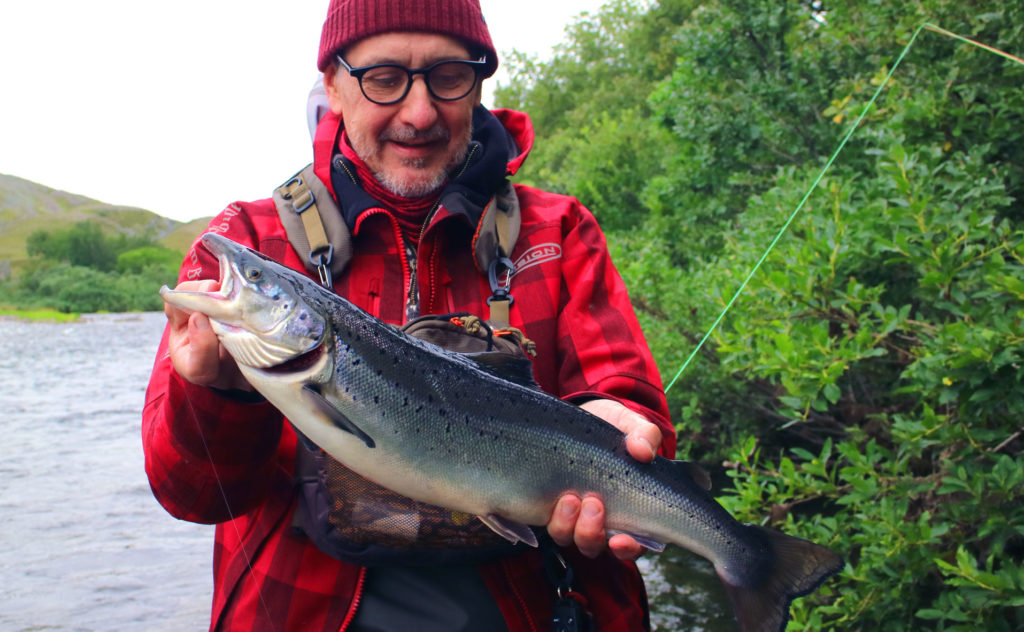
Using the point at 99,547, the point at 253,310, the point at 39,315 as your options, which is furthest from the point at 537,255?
the point at 39,315

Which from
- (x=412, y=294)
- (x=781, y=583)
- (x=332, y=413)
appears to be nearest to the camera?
(x=332, y=413)

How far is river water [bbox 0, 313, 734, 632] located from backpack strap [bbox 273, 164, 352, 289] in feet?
15.8

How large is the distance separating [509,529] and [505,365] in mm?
459

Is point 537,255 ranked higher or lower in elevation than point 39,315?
higher

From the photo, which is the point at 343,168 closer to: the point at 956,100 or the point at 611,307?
the point at 611,307

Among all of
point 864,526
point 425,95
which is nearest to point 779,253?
point 864,526

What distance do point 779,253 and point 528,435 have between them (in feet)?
10.2

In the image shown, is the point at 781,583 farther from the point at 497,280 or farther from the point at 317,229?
the point at 317,229

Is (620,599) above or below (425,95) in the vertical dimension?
below

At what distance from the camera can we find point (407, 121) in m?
2.80

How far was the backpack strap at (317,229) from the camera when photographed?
8.71ft

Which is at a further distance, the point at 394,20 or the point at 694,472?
the point at 394,20

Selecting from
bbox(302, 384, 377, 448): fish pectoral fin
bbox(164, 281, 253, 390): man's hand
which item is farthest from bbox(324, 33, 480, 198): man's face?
bbox(302, 384, 377, 448): fish pectoral fin

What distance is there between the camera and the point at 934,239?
4082 mm
